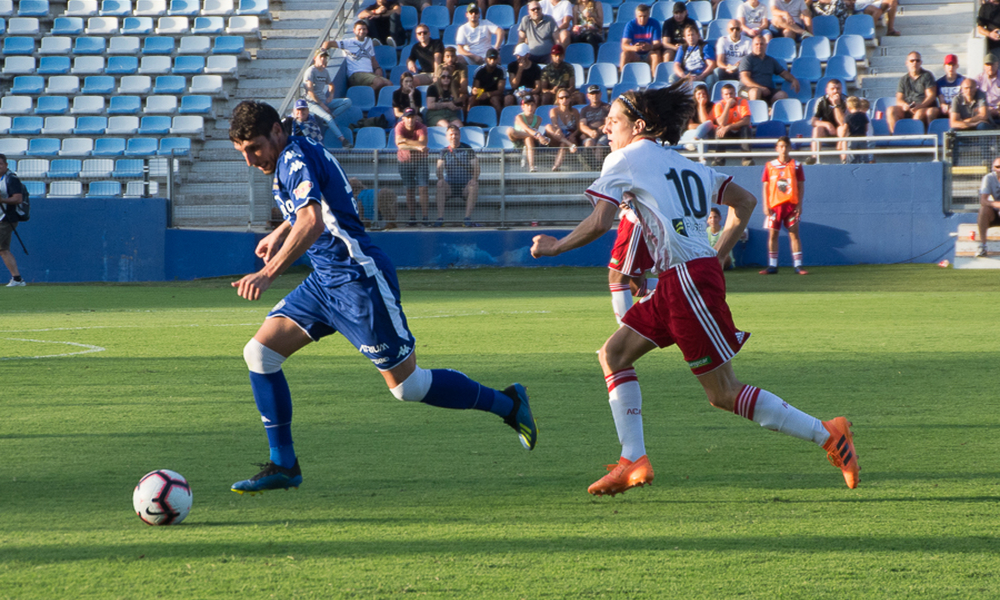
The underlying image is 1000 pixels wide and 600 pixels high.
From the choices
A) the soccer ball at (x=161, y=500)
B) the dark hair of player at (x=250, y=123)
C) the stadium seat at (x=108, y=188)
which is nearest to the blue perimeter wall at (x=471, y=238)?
the stadium seat at (x=108, y=188)

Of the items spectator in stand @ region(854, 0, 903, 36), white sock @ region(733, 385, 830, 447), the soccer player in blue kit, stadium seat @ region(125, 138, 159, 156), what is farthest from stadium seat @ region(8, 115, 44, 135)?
white sock @ region(733, 385, 830, 447)

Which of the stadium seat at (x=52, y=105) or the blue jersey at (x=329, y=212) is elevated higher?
the stadium seat at (x=52, y=105)

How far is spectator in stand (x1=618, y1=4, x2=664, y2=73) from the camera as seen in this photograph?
2198 centimetres

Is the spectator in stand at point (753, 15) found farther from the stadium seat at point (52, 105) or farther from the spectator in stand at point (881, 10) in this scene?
the stadium seat at point (52, 105)

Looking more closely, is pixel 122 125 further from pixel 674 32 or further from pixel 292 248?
pixel 292 248

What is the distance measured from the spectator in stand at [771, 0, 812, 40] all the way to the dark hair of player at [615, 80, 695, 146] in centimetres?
1892

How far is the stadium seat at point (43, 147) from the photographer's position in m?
22.1

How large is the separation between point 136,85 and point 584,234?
71.5 ft

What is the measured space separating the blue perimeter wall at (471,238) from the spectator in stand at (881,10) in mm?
5890

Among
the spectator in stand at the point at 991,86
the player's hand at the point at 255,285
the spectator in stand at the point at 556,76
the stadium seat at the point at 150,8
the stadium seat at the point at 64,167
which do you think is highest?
the stadium seat at the point at 150,8

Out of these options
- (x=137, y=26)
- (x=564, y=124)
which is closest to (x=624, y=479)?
(x=564, y=124)

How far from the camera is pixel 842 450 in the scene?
454 cm

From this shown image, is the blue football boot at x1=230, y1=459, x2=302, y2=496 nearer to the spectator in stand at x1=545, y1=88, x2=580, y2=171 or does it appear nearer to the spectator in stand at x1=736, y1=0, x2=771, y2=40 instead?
the spectator in stand at x1=545, y1=88, x2=580, y2=171

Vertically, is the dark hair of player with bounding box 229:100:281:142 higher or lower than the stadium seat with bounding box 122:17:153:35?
lower
